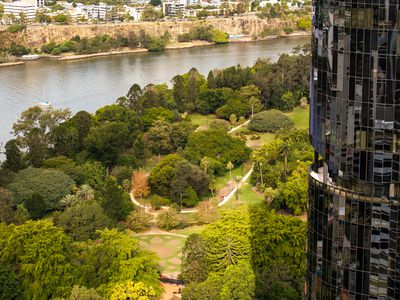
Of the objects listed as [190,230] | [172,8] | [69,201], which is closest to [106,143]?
[69,201]

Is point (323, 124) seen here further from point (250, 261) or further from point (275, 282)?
point (250, 261)

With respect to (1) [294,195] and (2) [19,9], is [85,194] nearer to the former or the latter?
(1) [294,195]

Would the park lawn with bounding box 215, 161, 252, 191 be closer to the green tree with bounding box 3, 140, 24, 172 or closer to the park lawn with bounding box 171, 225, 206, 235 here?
the park lawn with bounding box 171, 225, 206, 235

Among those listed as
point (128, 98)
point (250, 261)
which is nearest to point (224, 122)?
point (128, 98)

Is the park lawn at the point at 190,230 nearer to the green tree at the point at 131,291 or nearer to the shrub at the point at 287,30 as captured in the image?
the green tree at the point at 131,291

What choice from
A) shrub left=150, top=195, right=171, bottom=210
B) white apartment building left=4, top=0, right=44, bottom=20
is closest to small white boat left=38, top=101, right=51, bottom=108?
shrub left=150, top=195, right=171, bottom=210
